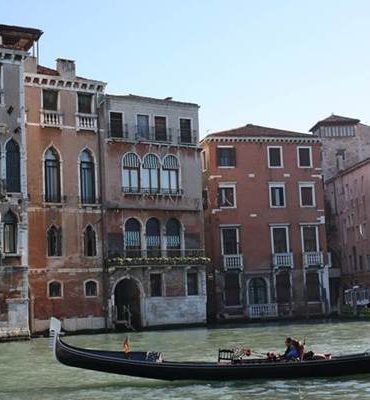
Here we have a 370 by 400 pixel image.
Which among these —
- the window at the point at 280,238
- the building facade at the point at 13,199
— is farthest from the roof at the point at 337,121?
the building facade at the point at 13,199

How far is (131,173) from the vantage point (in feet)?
99.6

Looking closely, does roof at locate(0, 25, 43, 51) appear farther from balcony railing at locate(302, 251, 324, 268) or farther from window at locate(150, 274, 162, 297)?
balcony railing at locate(302, 251, 324, 268)

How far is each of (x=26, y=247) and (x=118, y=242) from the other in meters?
4.44

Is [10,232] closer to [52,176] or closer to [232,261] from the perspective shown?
[52,176]

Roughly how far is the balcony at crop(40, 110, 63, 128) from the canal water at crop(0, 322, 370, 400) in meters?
8.17

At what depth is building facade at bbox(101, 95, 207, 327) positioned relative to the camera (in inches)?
1166

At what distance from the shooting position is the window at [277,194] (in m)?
34.4

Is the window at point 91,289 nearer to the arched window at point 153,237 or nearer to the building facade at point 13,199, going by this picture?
the arched window at point 153,237

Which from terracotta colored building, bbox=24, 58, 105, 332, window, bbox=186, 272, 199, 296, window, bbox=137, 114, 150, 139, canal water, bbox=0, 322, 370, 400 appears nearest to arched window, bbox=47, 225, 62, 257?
terracotta colored building, bbox=24, 58, 105, 332

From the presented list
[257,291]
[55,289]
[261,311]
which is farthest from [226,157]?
[55,289]

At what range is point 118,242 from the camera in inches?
1163

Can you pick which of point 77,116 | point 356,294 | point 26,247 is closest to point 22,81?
point 77,116

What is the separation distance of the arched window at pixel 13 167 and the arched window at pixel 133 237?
17.3ft

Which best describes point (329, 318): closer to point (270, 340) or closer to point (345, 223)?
point (345, 223)
